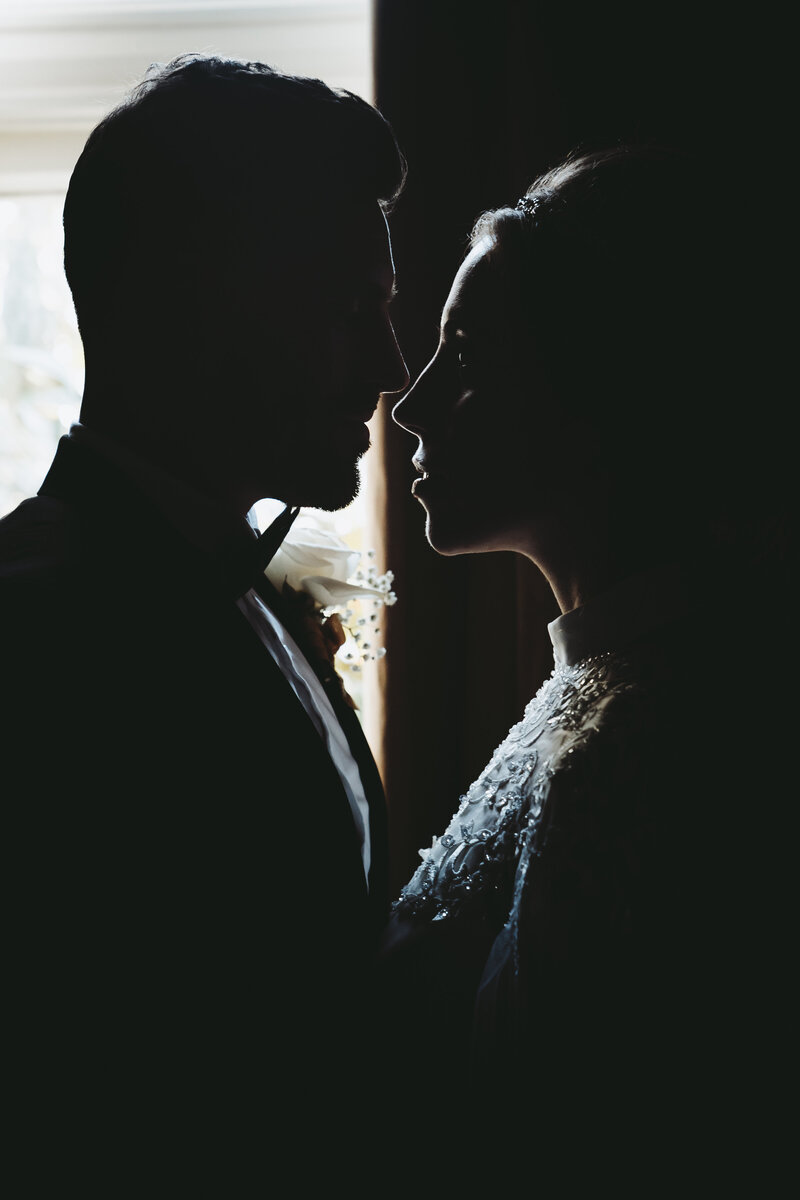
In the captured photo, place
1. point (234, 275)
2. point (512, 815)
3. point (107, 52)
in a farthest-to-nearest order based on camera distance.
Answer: point (107, 52) → point (234, 275) → point (512, 815)

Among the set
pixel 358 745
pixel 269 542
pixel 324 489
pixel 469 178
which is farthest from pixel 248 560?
pixel 469 178

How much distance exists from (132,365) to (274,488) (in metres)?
0.22

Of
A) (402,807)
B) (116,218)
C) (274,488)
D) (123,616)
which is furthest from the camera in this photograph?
(402,807)

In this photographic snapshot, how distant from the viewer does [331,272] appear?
1178 mm

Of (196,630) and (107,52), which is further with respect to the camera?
(107,52)

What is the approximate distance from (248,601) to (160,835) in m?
0.44

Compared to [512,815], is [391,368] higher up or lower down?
higher up

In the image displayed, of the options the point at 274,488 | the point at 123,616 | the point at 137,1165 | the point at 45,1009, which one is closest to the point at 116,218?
the point at 274,488

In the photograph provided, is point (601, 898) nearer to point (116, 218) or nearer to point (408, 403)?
point (408, 403)

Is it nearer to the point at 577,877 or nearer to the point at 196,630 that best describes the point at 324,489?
the point at 196,630

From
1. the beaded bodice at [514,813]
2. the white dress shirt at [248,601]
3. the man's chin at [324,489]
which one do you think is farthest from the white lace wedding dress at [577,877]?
the man's chin at [324,489]

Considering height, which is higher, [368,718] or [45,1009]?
[368,718]

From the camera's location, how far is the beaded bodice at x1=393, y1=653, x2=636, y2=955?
941 millimetres

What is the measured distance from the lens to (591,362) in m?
1.06
